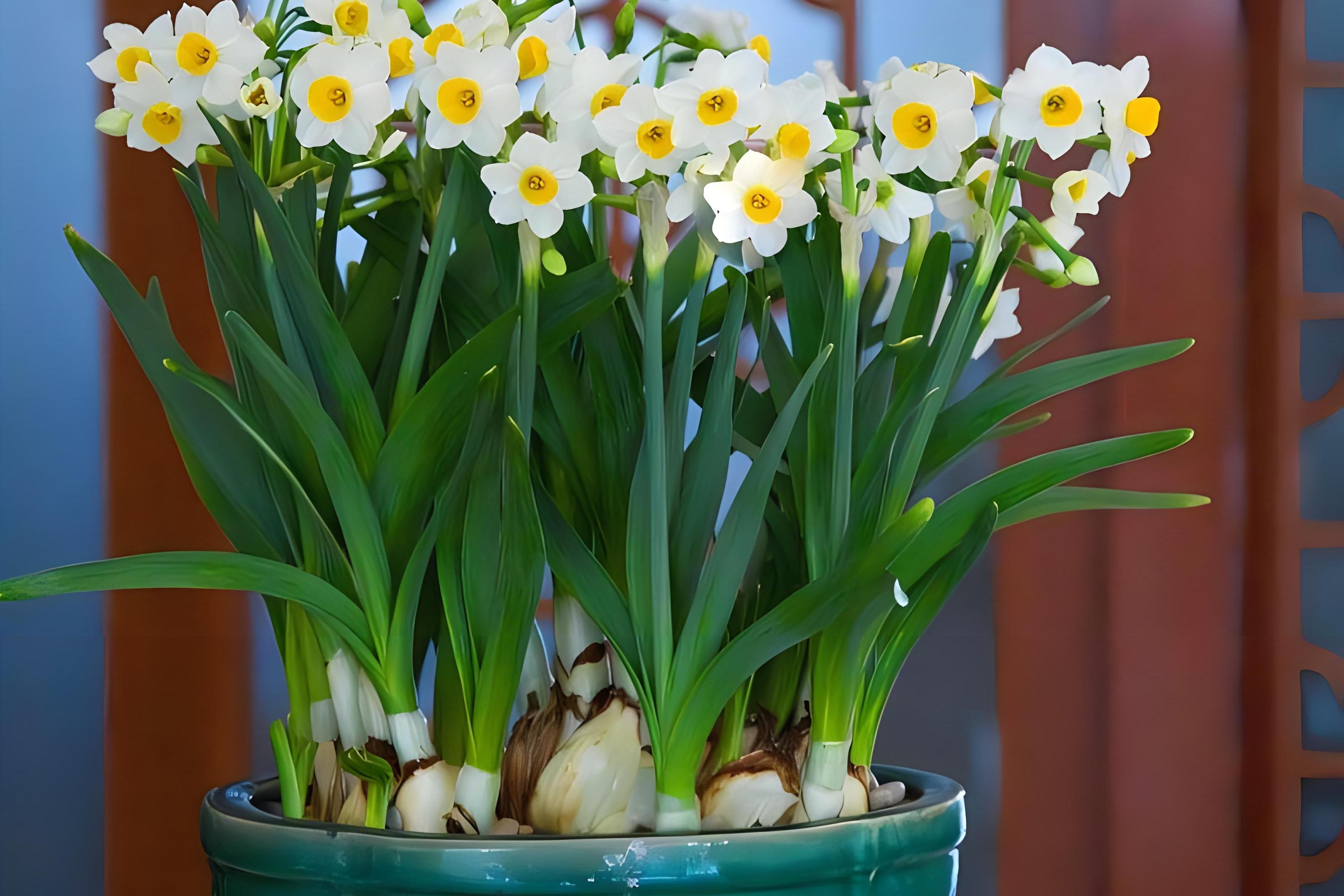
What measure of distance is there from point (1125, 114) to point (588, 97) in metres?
0.20

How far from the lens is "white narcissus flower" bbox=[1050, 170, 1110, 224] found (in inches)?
17.6

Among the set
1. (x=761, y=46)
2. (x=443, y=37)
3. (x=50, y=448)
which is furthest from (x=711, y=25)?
(x=50, y=448)

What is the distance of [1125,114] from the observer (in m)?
0.40

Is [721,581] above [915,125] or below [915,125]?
below

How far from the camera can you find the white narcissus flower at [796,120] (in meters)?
0.37

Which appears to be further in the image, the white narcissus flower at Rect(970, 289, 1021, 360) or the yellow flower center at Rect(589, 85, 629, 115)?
the white narcissus flower at Rect(970, 289, 1021, 360)

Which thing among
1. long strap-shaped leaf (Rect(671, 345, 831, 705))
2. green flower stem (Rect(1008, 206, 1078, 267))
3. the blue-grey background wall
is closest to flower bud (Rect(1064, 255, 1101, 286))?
green flower stem (Rect(1008, 206, 1078, 267))

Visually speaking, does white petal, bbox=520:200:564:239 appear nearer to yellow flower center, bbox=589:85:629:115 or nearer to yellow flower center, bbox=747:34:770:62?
yellow flower center, bbox=589:85:629:115

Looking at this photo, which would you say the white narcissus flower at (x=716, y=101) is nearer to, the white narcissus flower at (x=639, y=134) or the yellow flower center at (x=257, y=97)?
the white narcissus flower at (x=639, y=134)

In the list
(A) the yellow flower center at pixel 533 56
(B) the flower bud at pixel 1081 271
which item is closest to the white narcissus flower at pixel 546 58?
(A) the yellow flower center at pixel 533 56

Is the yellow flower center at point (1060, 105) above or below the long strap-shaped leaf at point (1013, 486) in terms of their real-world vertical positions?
above

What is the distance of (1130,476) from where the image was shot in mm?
1028

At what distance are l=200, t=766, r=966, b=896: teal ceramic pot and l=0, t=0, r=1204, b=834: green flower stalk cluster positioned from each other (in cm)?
4

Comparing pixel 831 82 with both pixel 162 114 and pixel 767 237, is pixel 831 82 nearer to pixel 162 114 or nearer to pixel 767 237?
pixel 767 237
